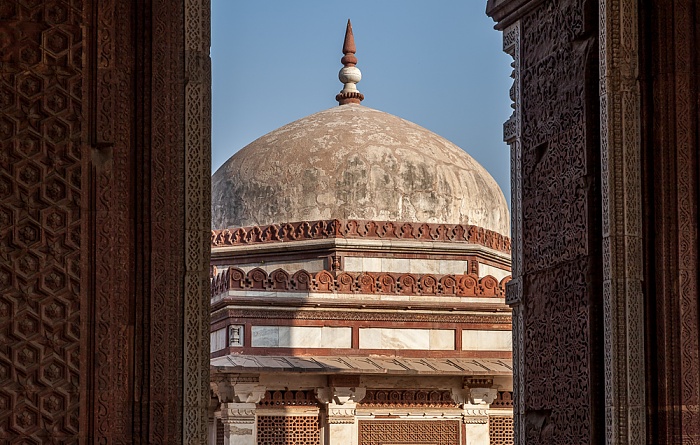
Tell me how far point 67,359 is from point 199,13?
1.36 m

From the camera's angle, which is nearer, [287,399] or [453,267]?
[287,399]

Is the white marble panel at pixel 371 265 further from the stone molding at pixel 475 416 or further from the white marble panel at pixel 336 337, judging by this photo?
the stone molding at pixel 475 416

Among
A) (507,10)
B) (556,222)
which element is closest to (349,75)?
(507,10)

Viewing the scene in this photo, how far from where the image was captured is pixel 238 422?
12.1 meters

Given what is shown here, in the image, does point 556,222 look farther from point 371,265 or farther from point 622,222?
point 371,265

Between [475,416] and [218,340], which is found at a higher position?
[218,340]

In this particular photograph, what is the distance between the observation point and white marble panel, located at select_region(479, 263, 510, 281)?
14.7 m

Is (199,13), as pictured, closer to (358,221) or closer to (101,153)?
(101,153)

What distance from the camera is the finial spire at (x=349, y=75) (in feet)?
55.1

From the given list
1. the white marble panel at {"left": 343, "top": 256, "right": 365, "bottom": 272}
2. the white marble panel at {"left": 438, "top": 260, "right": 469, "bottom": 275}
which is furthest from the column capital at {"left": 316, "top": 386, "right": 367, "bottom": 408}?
the white marble panel at {"left": 438, "top": 260, "right": 469, "bottom": 275}

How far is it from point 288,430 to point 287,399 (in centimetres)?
28

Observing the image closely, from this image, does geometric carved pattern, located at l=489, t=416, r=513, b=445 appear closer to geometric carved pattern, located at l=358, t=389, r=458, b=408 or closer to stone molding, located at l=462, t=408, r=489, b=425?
stone molding, located at l=462, t=408, r=489, b=425

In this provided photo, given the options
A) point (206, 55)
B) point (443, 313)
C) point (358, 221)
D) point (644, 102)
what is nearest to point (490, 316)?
point (443, 313)

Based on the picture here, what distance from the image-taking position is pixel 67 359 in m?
4.72
